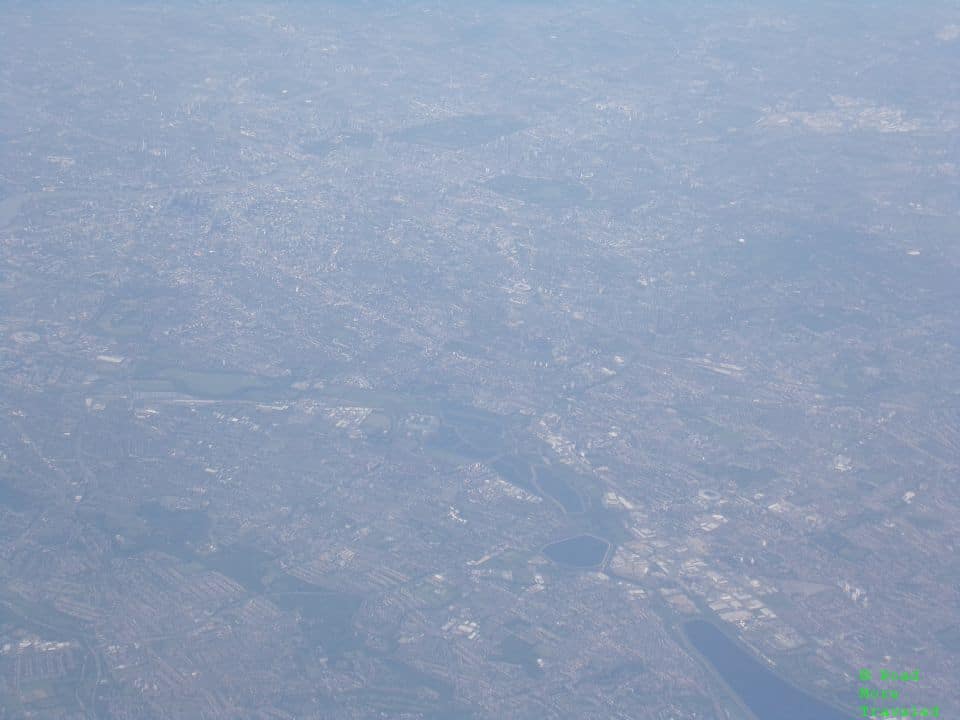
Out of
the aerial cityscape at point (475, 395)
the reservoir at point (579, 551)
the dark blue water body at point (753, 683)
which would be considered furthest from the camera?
the reservoir at point (579, 551)

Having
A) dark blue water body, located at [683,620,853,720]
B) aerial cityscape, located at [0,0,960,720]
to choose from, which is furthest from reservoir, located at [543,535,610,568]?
dark blue water body, located at [683,620,853,720]

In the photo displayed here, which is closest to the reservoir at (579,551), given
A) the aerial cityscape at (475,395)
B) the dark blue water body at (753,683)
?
the aerial cityscape at (475,395)

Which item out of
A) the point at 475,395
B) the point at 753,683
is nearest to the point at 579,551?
the point at 753,683

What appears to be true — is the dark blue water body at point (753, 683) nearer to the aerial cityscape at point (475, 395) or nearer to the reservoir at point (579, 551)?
the aerial cityscape at point (475, 395)

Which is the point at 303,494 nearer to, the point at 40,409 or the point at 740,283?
the point at 40,409

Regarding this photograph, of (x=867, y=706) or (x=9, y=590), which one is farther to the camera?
(x=9, y=590)

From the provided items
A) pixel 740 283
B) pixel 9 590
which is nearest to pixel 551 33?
pixel 740 283

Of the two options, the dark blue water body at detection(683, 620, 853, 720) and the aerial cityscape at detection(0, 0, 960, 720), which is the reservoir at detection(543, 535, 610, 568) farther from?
the dark blue water body at detection(683, 620, 853, 720)
